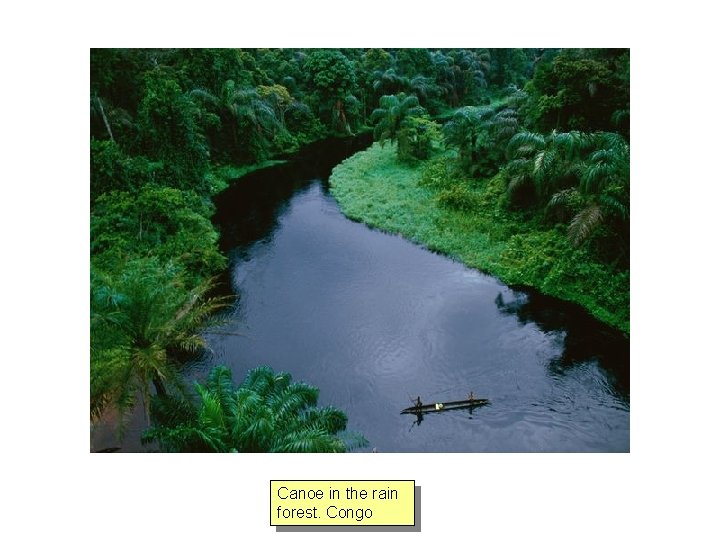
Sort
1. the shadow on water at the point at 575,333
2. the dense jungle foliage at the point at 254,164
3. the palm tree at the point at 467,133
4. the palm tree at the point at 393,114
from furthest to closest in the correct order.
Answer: the palm tree at the point at 393,114 < the palm tree at the point at 467,133 < the shadow on water at the point at 575,333 < the dense jungle foliage at the point at 254,164

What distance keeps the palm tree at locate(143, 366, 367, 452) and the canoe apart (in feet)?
4.47

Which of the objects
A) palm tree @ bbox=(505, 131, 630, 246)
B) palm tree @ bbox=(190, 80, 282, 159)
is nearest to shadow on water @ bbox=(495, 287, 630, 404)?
palm tree @ bbox=(505, 131, 630, 246)

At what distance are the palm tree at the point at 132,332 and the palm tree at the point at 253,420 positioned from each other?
1.76ft

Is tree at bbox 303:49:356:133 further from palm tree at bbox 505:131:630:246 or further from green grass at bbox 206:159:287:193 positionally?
palm tree at bbox 505:131:630:246

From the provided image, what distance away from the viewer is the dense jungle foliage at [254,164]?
8.80m

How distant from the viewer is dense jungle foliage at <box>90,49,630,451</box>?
8805mm

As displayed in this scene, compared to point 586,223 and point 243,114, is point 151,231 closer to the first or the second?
point 243,114

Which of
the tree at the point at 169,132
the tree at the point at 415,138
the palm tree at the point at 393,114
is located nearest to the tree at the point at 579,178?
the tree at the point at 415,138
